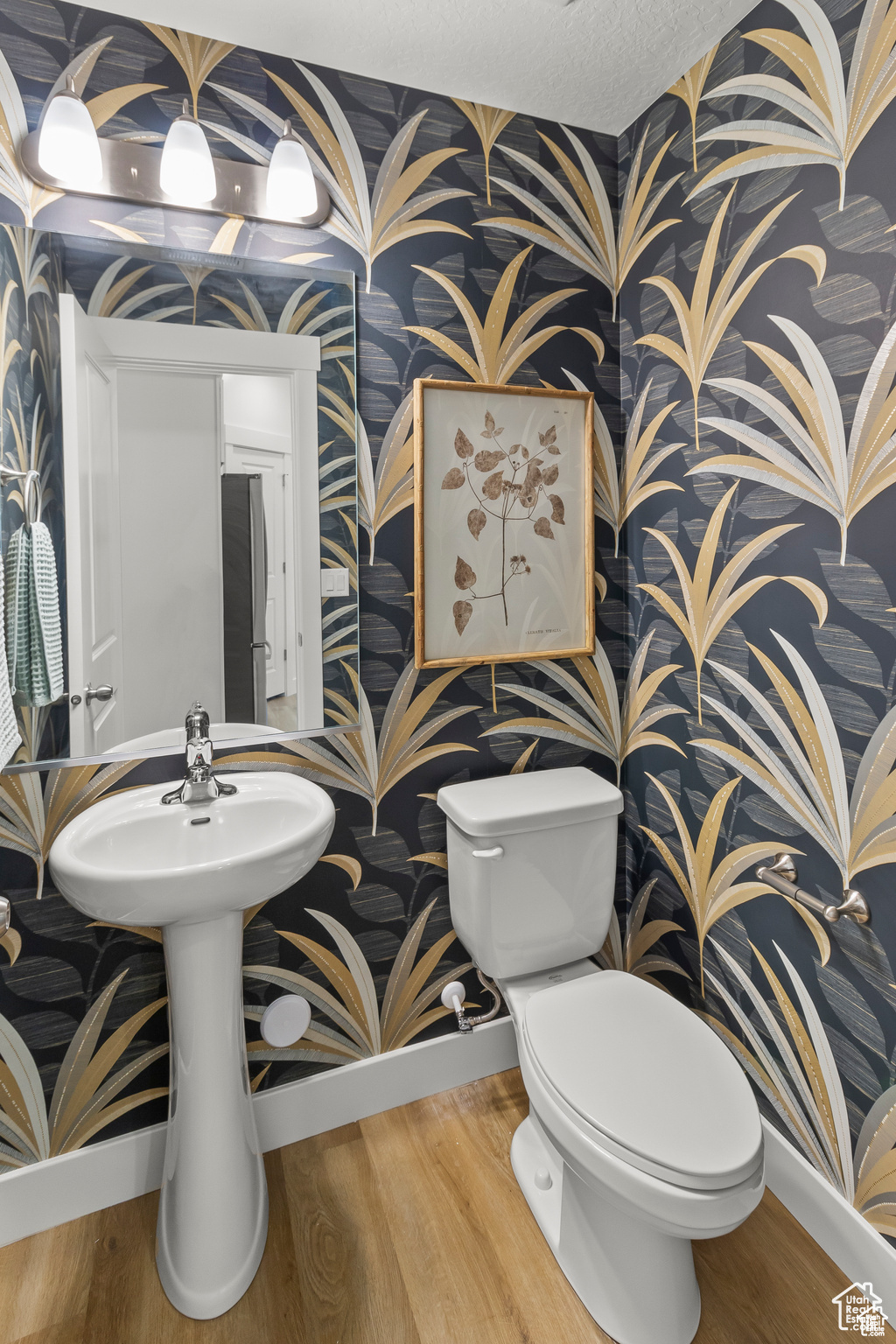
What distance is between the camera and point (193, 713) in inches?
57.6

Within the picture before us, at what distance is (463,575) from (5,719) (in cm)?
98

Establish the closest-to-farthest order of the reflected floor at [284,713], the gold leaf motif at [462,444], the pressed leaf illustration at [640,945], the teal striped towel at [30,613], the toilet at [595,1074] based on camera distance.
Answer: the toilet at [595,1074], the teal striped towel at [30,613], the reflected floor at [284,713], the gold leaf motif at [462,444], the pressed leaf illustration at [640,945]

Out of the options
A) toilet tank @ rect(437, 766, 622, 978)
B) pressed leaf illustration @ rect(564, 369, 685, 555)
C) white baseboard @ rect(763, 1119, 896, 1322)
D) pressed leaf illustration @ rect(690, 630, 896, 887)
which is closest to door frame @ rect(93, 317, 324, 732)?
toilet tank @ rect(437, 766, 622, 978)

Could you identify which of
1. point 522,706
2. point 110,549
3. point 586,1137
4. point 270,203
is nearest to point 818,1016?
point 586,1137

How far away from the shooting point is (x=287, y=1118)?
162cm

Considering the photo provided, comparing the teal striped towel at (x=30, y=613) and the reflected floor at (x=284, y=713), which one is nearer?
the teal striped towel at (x=30, y=613)

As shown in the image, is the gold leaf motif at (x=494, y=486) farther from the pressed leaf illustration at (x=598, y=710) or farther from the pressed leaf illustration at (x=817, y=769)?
the pressed leaf illustration at (x=817, y=769)

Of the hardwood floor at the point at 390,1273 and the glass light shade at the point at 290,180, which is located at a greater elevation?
the glass light shade at the point at 290,180

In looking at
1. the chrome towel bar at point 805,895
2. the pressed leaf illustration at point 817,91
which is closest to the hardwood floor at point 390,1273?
the chrome towel bar at point 805,895

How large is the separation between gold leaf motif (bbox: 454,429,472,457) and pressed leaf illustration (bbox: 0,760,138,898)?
1018mm

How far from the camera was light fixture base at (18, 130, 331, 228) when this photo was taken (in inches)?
51.9

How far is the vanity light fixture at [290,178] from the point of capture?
1.40 metres

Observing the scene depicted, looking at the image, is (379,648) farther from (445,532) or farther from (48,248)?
(48,248)

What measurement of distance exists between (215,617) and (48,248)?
2.46ft
